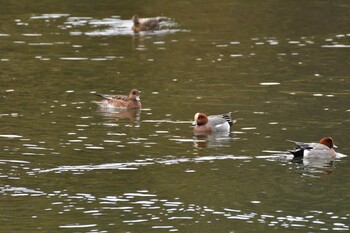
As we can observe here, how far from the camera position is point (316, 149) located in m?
22.3

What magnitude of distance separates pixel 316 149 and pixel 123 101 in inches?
278

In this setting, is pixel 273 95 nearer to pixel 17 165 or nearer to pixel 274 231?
pixel 17 165

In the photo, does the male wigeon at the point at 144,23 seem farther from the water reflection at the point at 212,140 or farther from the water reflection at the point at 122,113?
the water reflection at the point at 212,140

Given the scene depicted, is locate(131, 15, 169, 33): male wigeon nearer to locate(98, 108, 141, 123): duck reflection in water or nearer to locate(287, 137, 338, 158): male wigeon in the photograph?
locate(98, 108, 141, 123): duck reflection in water

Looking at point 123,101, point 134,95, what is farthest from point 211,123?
point 123,101

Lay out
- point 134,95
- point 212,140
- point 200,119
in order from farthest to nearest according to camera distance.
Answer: point 134,95
point 200,119
point 212,140

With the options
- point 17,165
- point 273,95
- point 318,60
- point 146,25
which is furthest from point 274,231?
point 146,25

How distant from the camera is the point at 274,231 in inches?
682

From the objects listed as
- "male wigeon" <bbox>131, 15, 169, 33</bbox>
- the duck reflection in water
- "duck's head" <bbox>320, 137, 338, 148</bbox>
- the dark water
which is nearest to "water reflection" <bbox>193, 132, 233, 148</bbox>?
the dark water

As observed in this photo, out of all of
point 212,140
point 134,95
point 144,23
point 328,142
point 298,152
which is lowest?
point 212,140

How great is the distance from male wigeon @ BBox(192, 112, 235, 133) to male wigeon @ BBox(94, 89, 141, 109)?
9.33 feet

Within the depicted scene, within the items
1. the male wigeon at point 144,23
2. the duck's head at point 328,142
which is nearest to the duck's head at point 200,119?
the duck's head at point 328,142

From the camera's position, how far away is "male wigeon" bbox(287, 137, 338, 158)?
22.2 m

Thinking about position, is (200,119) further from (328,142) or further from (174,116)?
(328,142)
